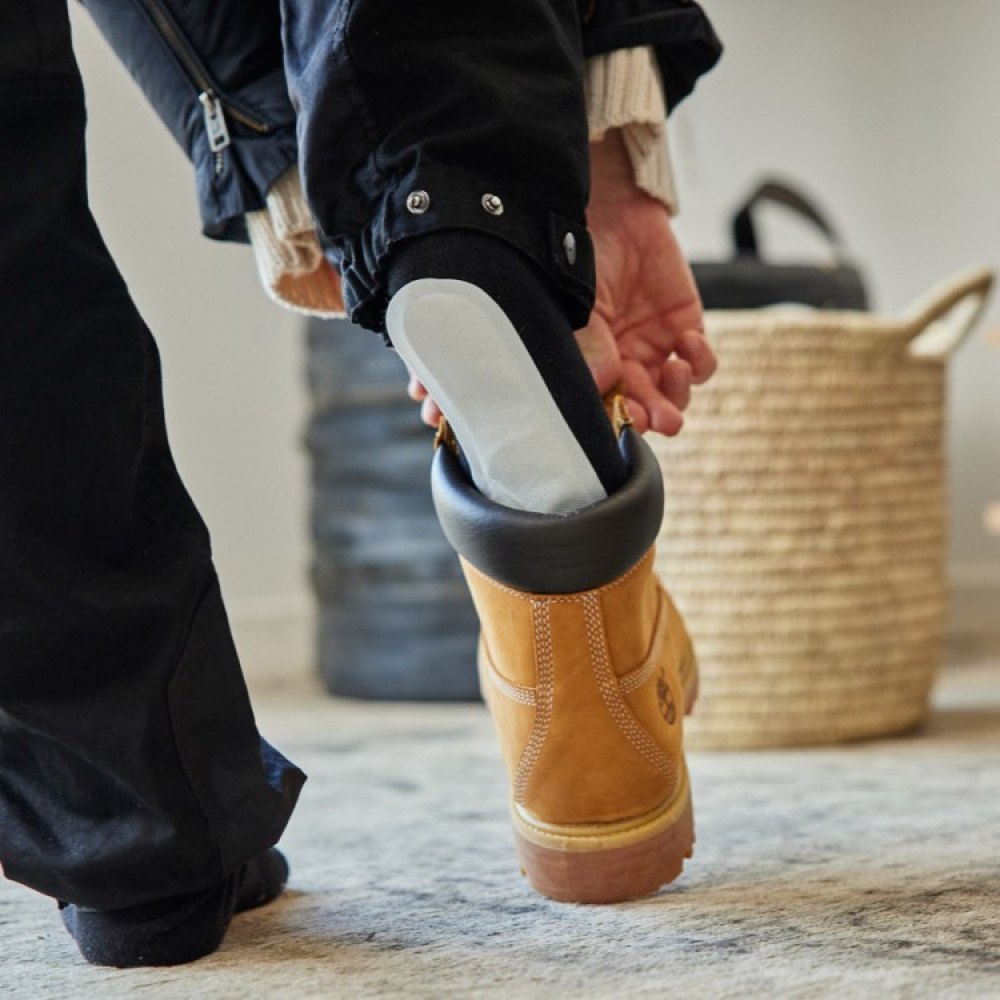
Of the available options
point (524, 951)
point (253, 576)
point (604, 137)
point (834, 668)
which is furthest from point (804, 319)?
point (253, 576)

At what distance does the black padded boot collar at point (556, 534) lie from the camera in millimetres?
641

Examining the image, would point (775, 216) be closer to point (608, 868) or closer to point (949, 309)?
point (949, 309)

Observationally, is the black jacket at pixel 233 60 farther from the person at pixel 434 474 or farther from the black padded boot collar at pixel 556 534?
the black padded boot collar at pixel 556 534

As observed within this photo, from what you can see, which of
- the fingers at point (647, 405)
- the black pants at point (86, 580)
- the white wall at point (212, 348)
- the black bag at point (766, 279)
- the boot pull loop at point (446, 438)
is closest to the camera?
the black pants at point (86, 580)

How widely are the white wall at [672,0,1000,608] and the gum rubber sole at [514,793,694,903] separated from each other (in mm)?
1394

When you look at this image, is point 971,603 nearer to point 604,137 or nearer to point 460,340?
point 604,137

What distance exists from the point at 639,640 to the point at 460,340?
189 mm

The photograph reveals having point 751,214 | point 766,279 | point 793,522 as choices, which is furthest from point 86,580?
point 751,214

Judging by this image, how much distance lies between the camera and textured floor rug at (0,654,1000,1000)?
62cm

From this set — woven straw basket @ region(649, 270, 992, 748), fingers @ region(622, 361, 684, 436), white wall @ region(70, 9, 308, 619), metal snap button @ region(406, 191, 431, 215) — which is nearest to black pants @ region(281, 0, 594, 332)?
metal snap button @ region(406, 191, 431, 215)

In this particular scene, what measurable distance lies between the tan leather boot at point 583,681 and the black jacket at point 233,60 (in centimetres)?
21

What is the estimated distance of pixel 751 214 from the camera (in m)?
1.54

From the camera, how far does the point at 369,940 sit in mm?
701

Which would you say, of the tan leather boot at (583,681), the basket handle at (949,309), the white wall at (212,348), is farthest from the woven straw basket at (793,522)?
the white wall at (212,348)
